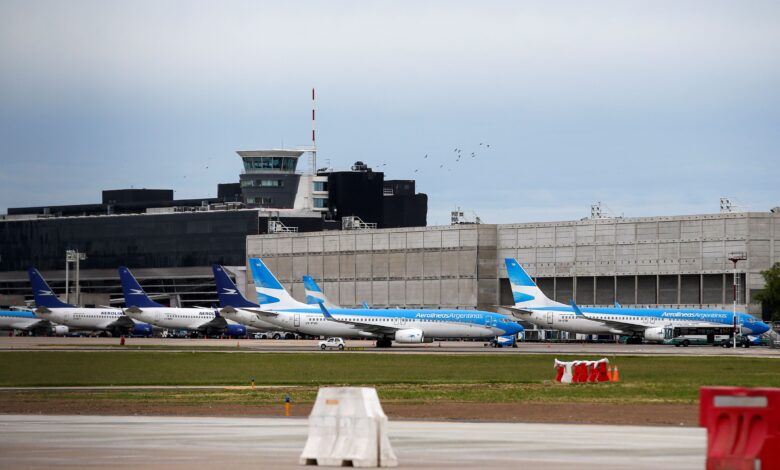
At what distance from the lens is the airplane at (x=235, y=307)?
486 ft

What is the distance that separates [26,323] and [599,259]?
272 ft

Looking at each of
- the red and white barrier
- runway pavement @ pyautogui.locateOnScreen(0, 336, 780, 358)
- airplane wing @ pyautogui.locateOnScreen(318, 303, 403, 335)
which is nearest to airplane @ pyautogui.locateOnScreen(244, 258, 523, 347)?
airplane wing @ pyautogui.locateOnScreen(318, 303, 403, 335)

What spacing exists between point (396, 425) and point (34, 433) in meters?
10.8

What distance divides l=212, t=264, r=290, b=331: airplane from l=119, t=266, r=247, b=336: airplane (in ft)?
52.6

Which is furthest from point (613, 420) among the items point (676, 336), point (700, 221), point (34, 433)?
point (700, 221)

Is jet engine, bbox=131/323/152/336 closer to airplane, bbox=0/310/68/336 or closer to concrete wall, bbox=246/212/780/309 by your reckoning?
airplane, bbox=0/310/68/336

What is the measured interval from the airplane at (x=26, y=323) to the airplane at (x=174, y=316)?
20.2 m

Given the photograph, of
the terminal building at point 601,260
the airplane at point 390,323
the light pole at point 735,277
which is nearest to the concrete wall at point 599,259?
the terminal building at point 601,260

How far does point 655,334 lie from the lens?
145750 mm

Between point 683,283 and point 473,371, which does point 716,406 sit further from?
point 683,283

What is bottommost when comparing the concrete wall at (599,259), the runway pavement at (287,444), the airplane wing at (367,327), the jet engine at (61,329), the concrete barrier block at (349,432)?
the jet engine at (61,329)

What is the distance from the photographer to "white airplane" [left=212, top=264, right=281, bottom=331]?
148 meters

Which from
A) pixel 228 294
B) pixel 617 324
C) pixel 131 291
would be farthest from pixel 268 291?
pixel 131 291

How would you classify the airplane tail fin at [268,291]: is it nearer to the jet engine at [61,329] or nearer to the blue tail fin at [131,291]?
the blue tail fin at [131,291]
